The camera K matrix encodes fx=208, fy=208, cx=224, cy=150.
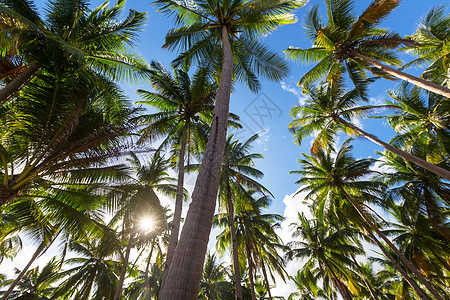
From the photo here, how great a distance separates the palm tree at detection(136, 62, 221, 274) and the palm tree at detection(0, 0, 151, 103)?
2.05 metres

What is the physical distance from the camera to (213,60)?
27.9ft

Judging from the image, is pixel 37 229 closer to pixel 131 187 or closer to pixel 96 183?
pixel 96 183

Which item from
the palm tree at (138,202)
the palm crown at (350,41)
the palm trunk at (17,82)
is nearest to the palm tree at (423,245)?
the palm crown at (350,41)

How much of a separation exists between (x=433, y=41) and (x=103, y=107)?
17472 mm

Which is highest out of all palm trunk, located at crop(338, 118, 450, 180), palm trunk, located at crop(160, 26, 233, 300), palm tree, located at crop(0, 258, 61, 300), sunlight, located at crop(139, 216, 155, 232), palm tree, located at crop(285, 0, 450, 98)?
palm tree, located at crop(285, 0, 450, 98)

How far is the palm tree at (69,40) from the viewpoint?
17.0 ft

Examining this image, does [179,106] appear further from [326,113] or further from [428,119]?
[428,119]

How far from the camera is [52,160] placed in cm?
612

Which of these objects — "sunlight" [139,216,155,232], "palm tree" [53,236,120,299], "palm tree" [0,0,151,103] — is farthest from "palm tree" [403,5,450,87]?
"palm tree" [53,236,120,299]

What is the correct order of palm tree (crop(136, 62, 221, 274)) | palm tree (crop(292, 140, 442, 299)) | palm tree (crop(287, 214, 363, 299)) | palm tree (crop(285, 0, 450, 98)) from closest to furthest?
palm tree (crop(285, 0, 450, 98)) → palm tree (crop(136, 62, 221, 274)) → palm tree (crop(292, 140, 442, 299)) → palm tree (crop(287, 214, 363, 299))

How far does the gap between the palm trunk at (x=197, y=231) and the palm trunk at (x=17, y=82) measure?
576cm

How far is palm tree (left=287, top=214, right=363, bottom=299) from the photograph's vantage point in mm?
17703

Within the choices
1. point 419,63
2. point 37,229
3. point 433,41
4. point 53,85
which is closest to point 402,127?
point 419,63

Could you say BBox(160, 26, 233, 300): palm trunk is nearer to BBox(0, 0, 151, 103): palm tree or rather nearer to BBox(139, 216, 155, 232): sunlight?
BBox(0, 0, 151, 103): palm tree
